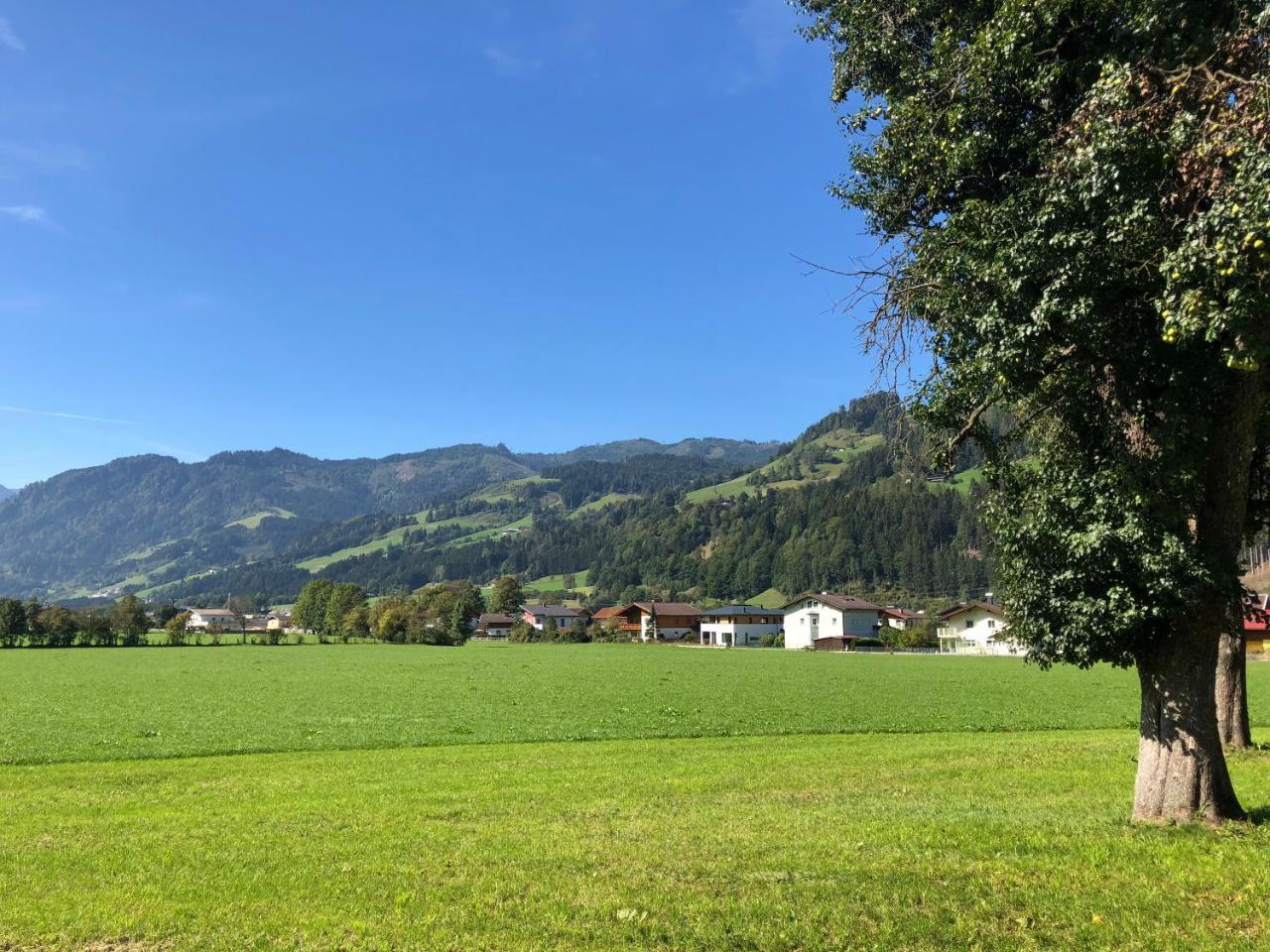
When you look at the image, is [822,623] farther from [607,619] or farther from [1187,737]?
[1187,737]

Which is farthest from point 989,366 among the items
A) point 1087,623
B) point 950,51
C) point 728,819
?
point 728,819

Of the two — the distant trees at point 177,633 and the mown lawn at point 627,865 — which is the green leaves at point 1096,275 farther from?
the distant trees at point 177,633

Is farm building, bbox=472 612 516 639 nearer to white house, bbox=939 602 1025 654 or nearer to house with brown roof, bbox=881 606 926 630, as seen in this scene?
house with brown roof, bbox=881 606 926 630

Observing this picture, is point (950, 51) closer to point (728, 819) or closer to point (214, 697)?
point (728, 819)

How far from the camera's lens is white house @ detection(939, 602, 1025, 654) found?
104250 mm

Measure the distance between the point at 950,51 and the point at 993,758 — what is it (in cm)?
1452

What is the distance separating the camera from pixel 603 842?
396 inches

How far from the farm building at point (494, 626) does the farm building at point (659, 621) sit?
27406 millimetres

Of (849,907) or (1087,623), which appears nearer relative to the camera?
(849,907)

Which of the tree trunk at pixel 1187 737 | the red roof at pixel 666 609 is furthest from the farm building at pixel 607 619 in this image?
the tree trunk at pixel 1187 737

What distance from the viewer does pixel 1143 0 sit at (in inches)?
346

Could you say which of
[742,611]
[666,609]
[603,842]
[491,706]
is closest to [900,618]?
[742,611]

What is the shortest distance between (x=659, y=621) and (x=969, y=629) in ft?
214

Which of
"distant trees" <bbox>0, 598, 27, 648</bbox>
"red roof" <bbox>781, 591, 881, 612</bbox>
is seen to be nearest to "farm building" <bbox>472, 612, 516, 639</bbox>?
"red roof" <bbox>781, 591, 881, 612</bbox>
